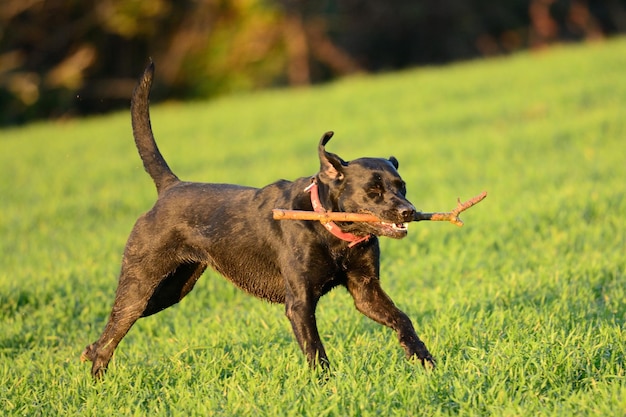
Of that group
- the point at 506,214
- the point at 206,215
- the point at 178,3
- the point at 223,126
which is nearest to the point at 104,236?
the point at 506,214

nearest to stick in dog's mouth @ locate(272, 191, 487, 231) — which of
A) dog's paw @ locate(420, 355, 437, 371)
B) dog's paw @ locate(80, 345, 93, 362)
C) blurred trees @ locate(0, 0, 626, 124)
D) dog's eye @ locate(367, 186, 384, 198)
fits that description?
dog's eye @ locate(367, 186, 384, 198)

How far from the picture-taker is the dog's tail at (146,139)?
6.02 metres

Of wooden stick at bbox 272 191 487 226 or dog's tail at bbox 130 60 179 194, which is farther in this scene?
dog's tail at bbox 130 60 179 194

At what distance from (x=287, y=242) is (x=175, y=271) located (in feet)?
3.11

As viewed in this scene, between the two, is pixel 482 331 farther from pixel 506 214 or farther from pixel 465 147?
pixel 465 147

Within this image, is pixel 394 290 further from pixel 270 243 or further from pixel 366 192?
pixel 366 192

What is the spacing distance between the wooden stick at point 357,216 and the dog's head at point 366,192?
0.17 feet

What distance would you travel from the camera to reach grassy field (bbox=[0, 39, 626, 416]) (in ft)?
14.9

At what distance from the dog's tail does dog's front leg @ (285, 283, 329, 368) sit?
1.50 metres

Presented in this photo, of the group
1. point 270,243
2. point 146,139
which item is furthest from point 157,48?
point 270,243

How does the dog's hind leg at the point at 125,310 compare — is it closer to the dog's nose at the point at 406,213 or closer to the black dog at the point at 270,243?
the black dog at the point at 270,243

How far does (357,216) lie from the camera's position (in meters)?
Result: 4.76

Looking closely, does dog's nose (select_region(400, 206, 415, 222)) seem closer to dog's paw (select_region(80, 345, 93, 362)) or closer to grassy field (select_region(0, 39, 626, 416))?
grassy field (select_region(0, 39, 626, 416))

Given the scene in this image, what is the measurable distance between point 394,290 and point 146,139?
240 cm
